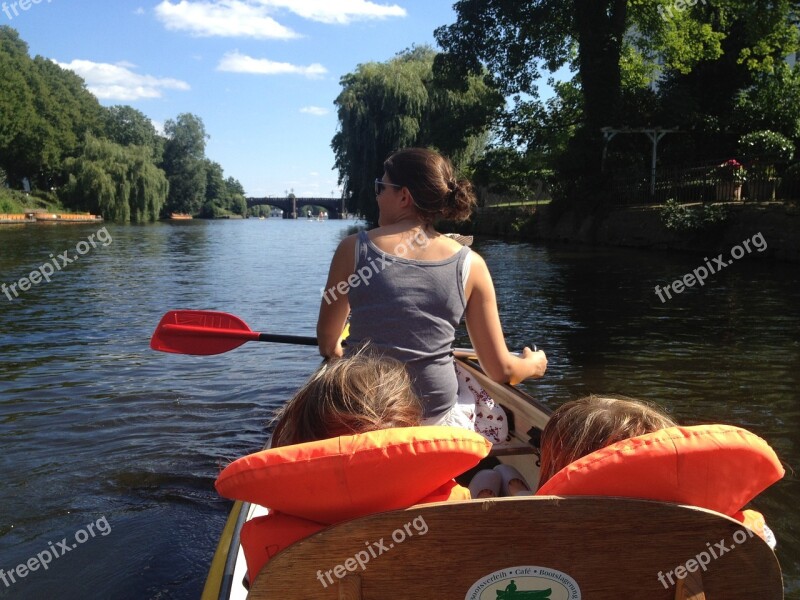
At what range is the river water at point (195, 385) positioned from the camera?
4020mm

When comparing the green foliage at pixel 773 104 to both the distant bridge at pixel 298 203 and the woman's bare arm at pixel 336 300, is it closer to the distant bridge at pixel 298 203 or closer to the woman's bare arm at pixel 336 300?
the woman's bare arm at pixel 336 300

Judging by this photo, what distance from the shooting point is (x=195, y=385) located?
23.4 ft

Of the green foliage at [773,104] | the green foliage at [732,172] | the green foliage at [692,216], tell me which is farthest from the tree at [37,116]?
the green foliage at [732,172]

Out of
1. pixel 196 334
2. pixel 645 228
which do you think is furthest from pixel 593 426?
pixel 645 228

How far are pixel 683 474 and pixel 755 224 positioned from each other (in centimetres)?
1668

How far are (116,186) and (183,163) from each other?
34103 mm

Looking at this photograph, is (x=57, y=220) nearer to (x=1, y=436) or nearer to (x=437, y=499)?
(x=1, y=436)

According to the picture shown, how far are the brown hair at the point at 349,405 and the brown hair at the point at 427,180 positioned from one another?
3.11ft

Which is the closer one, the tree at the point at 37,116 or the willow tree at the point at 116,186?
the willow tree at the point at 116,186

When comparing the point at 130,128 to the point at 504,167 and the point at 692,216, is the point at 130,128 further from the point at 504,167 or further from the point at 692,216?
the point at 692,216

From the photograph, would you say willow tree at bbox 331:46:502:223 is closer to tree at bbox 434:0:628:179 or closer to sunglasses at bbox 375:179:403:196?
tree at bbox 434:0:628:179

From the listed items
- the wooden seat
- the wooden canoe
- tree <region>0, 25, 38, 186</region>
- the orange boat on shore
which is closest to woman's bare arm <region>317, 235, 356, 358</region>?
the wooden canoe

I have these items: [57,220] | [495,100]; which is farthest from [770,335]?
[57,220]

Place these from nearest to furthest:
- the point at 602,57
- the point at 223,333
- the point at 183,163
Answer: the point at 223,333 → the point at 602,57 → the point at 183,163
